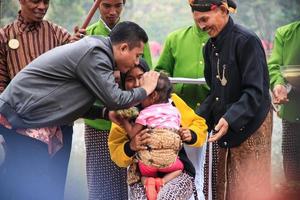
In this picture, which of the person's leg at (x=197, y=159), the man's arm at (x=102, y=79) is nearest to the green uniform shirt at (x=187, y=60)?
the person's leg at (x=197, y=159)

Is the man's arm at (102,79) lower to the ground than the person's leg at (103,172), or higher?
higher

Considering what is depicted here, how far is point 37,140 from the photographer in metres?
4.44

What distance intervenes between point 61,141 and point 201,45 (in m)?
1.39

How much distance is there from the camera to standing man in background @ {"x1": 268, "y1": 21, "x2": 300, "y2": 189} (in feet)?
18.7

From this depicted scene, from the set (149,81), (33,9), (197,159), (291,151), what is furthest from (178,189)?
(291,151)

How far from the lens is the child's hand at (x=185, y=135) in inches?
175

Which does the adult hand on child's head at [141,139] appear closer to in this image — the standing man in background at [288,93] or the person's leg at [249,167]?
the person's leg at [249,167]

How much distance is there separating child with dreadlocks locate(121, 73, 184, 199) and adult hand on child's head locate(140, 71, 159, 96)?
66 mm

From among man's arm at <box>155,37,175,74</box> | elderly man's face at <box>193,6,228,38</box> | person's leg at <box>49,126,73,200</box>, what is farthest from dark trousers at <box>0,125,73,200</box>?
man's arm at <box>155,37,175,74</box>

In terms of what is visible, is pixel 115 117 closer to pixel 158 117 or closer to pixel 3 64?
pixel 158 117

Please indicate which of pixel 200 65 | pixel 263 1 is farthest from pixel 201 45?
pixel 263 1

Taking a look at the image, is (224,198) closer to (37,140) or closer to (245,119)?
(245,119)

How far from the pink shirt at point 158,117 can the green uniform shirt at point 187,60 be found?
42.5 inches

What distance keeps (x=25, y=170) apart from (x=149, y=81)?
3.07ft
